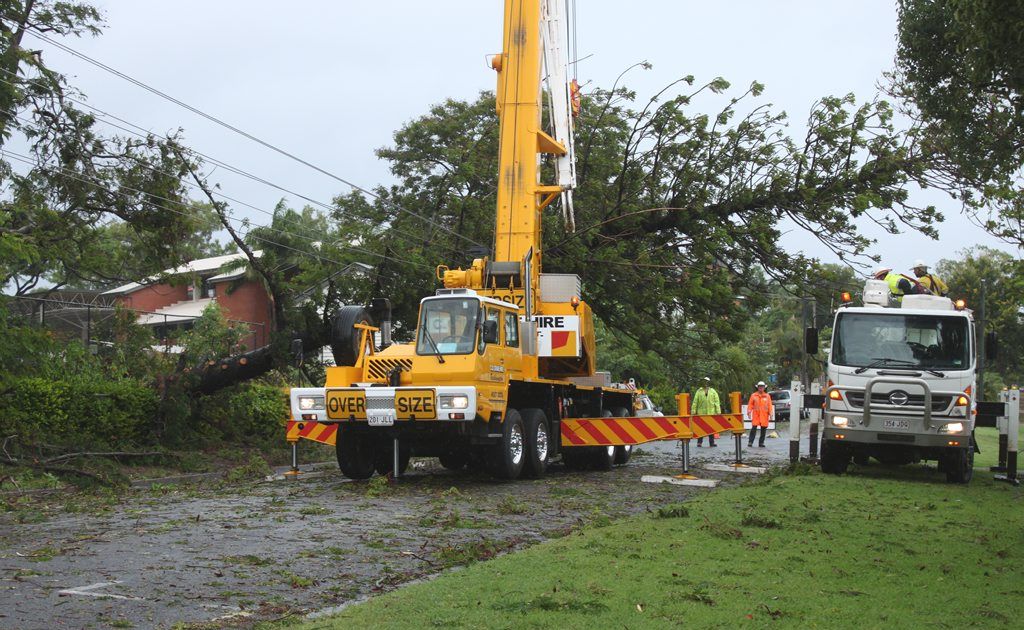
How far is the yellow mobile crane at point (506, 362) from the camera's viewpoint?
51.2 feet

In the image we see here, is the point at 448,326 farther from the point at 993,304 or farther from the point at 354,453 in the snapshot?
the point at 993,304

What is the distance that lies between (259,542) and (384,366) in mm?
6825

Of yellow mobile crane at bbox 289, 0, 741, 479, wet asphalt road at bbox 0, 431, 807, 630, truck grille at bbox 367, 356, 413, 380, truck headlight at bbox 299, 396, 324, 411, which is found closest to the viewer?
wet asphalt road at bbox 0, 431, 807, 630

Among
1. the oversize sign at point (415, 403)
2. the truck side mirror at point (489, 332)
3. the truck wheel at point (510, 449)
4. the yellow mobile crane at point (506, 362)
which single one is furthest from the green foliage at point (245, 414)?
the truck side mirror at point (489, 332)

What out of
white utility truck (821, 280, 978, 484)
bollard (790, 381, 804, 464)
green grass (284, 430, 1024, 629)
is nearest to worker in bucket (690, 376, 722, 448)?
bollard (790, 381, 804, 464)

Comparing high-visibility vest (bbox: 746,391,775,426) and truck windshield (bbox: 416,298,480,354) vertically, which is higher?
truck windshield (bbox: 416,298,480,354)

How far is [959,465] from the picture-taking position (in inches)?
648

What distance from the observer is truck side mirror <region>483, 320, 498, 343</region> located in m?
15.8

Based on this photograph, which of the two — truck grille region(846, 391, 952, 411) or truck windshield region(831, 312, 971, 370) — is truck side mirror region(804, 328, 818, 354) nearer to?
truck windshield region(831, 312, 971, 370)

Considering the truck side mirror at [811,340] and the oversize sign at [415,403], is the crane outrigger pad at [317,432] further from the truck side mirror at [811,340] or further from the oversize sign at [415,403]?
the truck side mirror at [811,340]

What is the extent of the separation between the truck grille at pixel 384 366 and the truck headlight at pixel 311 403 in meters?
1.06

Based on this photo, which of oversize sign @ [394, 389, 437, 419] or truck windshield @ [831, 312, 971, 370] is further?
truck windshield @ [831, 312, 971, 370]

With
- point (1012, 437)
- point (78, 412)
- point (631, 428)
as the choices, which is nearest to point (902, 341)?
point (1012, 437)

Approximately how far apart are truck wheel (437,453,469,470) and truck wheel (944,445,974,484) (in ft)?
24.8
